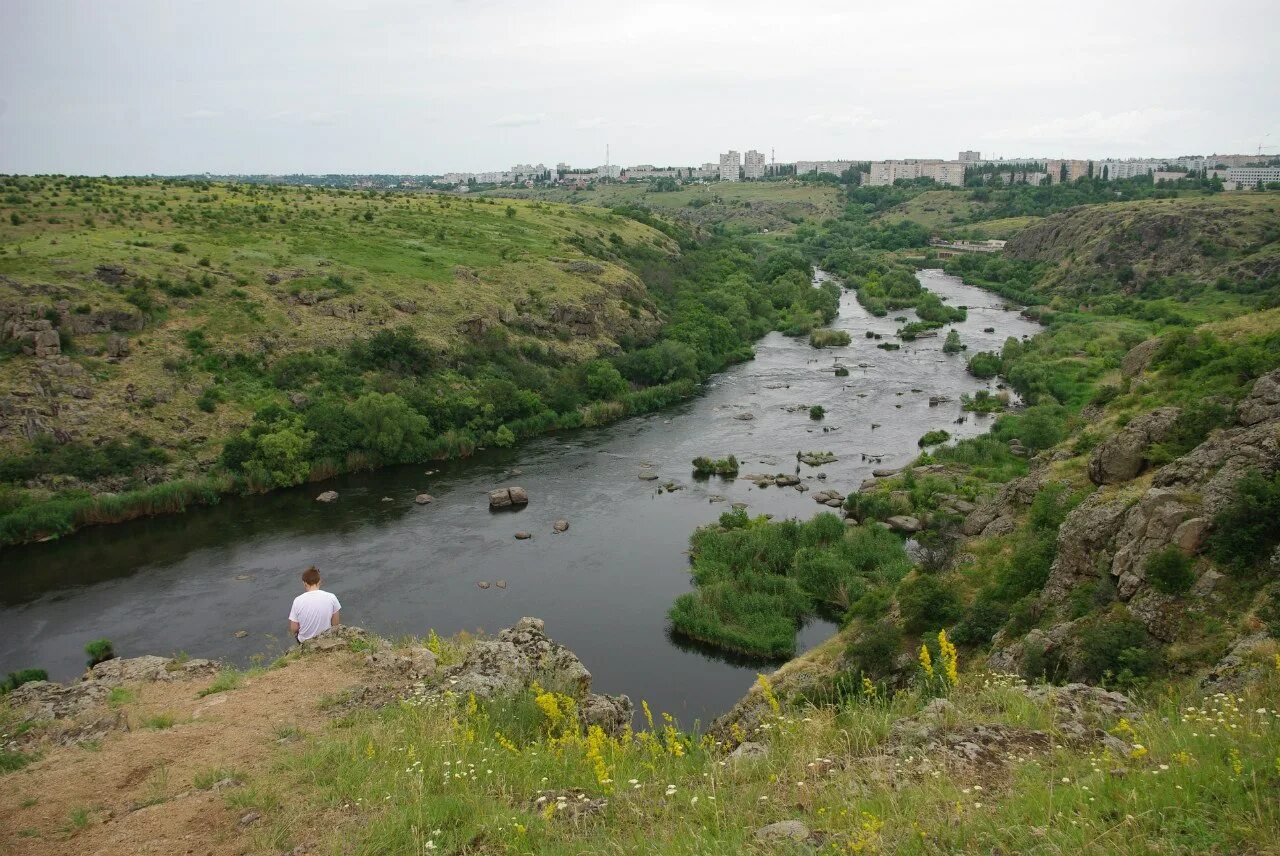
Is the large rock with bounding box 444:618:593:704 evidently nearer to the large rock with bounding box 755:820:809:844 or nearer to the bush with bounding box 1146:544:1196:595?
the large rock with bounding box 755:820:809:844

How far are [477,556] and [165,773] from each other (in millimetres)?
24100

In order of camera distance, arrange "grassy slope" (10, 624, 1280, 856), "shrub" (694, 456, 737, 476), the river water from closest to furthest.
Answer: "grassy slope" (10, 624, 1280, 856) < the river water < "shrub" (694, 456, 737, 476)

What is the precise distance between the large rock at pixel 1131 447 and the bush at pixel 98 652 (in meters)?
30.6

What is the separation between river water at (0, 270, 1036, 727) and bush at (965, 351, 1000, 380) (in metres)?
11.3

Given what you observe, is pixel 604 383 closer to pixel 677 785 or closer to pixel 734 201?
pixel 677 785

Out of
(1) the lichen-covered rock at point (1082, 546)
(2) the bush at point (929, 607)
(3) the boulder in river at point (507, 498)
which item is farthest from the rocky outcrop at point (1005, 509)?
(3) the boulder in river at point (507, 498)

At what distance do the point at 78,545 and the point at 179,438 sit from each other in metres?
7.95

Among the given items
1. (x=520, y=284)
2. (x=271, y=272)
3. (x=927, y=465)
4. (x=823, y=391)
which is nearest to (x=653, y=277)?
(x=520, y=284)

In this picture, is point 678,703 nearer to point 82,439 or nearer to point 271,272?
point 82,439

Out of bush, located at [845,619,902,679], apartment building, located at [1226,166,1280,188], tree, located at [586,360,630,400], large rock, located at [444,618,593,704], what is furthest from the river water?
apartment building, located at [1226,166,1280,188]

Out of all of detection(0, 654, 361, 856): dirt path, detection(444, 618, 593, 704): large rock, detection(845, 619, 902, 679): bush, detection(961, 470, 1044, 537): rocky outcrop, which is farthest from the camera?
detection(961, 470, 1044, 537): rocky outcrop

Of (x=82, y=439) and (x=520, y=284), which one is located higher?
(x=520, y=284)

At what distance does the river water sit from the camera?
87.2 feet

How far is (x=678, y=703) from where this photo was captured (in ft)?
77.8
